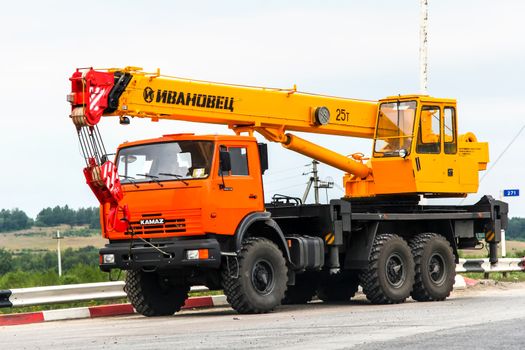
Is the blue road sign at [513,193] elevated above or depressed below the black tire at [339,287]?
above

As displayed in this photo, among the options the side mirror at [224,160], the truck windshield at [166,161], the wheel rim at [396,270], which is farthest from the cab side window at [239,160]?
the wheel rim at [396,270]

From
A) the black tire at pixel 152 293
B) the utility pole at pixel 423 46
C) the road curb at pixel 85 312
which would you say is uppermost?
the utility pole at pixel 423 46

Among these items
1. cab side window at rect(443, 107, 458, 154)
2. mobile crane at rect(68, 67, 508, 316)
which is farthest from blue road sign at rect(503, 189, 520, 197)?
cab side window at rect(443, 107, 458, 154)

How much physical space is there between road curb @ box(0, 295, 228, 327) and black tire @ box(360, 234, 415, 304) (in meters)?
3.18

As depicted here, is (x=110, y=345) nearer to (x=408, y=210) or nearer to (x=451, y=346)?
(x=451, y=346)

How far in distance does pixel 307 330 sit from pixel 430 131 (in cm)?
900

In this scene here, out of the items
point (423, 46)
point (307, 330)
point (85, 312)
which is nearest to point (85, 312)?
point (85, 312)

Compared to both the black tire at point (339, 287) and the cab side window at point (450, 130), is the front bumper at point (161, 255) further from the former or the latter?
the cab side window at point (450, 130)

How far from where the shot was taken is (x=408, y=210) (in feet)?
75.3

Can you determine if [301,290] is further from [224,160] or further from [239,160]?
[224,160]

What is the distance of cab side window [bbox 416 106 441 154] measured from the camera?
22719 mm

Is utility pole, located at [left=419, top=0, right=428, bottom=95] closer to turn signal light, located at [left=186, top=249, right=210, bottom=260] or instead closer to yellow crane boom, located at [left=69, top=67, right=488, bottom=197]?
yellow crane boom, located at [left=69, top=67, right=488, bottom=197]

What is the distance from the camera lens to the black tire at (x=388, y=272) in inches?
831

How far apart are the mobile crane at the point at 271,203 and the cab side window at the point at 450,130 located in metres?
0.03
